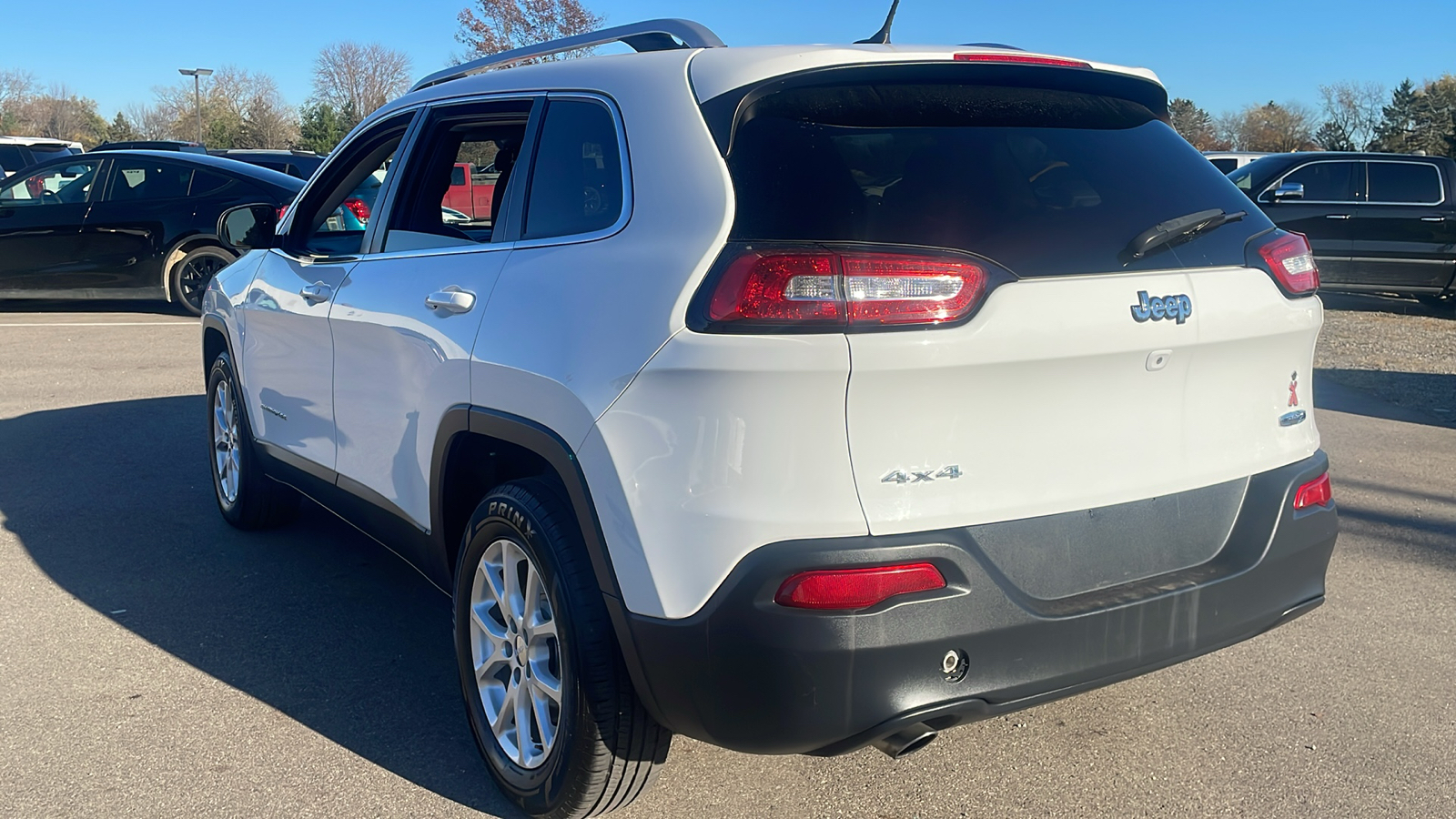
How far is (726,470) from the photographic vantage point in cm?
227

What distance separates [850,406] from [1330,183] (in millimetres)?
13357

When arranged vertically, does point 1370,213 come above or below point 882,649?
above

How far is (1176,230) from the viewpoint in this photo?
2604 millimetres

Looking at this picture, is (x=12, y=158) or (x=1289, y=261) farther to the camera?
(x=12, y=158)

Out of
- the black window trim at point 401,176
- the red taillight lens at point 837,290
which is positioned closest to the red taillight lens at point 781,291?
the red taillight lens at point 837,290

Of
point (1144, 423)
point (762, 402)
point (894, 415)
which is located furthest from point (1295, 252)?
point (762, 402)

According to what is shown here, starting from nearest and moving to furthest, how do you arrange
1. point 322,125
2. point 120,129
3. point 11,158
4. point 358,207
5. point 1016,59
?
point 1016,59 < point 358,207 < point 11,158 < point 322,125 < point 120,129

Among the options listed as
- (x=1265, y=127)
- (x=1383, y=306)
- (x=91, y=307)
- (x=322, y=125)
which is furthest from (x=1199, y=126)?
(x=91, y=307)

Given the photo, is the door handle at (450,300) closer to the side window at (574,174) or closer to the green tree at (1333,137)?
the side window at (574,174)

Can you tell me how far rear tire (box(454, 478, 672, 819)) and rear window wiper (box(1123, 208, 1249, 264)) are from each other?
1.36 m

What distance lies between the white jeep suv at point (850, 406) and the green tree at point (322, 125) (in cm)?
5701

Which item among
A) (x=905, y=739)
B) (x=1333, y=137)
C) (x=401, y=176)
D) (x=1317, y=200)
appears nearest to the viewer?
A: (x=905, y=739)

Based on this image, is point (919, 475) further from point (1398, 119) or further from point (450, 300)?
point (1398, 119)

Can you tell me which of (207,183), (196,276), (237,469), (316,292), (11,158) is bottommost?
(237,469)
